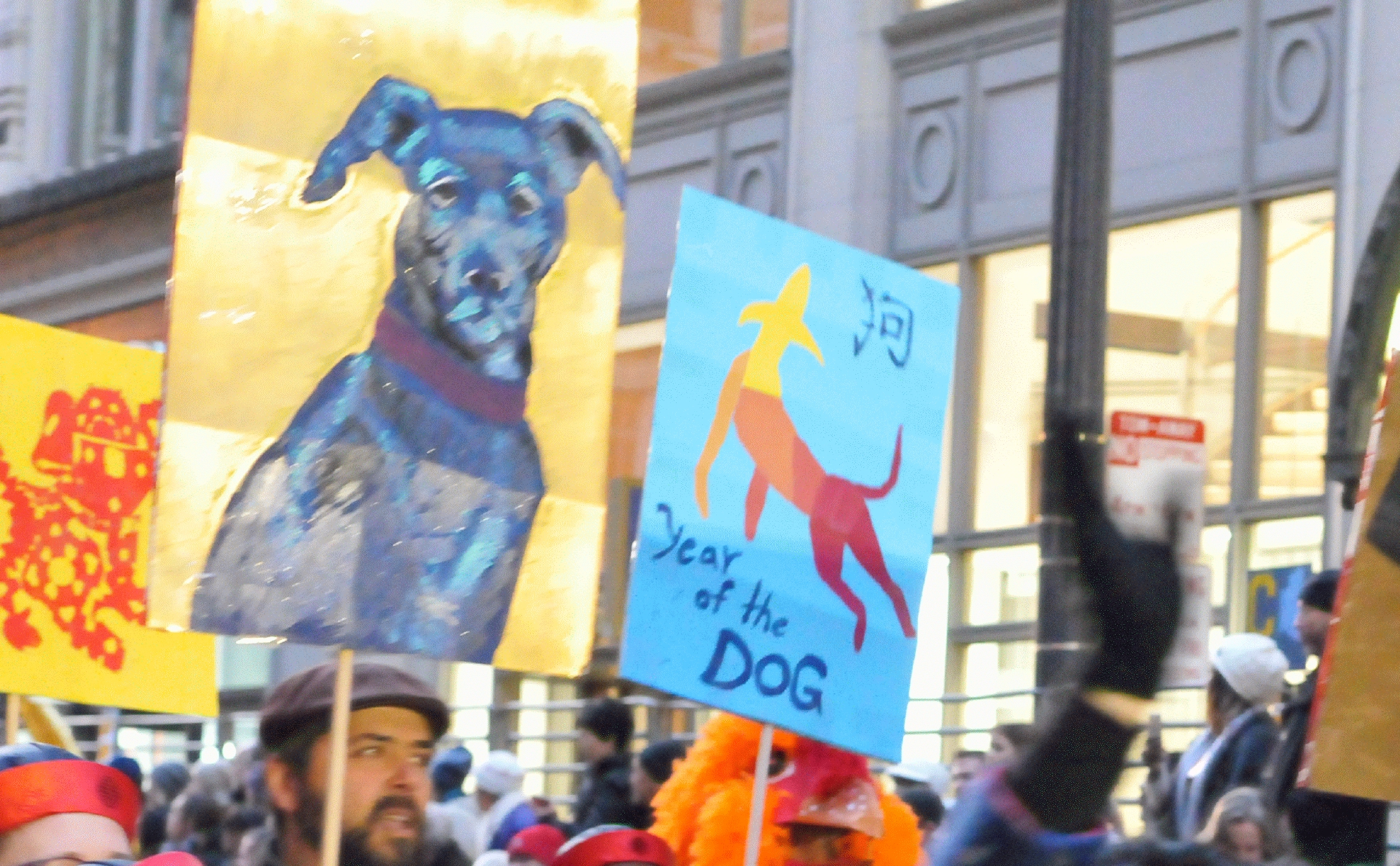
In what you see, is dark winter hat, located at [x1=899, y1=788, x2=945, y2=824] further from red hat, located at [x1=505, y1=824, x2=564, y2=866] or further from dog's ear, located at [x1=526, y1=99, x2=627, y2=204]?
dog's ear, located at [x1=526, y1=99, x2=627, y2=204]

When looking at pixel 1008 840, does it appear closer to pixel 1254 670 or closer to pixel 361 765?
pixel 361 765

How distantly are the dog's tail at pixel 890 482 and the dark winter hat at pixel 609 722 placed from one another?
3133 mm

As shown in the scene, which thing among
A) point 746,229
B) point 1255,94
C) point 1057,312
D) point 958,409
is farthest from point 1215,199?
point 746,229

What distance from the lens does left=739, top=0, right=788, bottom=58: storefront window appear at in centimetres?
1627

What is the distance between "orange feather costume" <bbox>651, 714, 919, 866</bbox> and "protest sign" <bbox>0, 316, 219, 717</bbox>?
5.87ft

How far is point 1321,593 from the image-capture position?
6660mm

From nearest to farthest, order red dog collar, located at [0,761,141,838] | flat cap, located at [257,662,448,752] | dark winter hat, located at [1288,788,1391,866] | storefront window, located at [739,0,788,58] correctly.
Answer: red dog collar, located at [0,761,141,838]
flat cap, located at [257,662,448,752]
dark winter hat, located at [1288,788,1391,866]
storefront window, located at [739,0,788,58]

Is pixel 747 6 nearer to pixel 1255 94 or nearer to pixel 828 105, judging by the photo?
pixel 828 105

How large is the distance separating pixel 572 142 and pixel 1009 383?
9564 mm

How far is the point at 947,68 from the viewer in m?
14.8

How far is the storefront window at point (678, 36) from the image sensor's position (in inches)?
662

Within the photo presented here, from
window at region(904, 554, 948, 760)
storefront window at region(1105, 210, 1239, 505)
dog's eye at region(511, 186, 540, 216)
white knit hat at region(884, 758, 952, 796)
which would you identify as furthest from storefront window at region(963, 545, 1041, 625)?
dog's eye at region(511, 186, 540, 216)

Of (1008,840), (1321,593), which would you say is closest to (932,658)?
(1321,593)

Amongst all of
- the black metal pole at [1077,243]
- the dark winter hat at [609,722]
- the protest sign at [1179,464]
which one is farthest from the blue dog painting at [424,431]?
the dark winter hat at [609,722]
